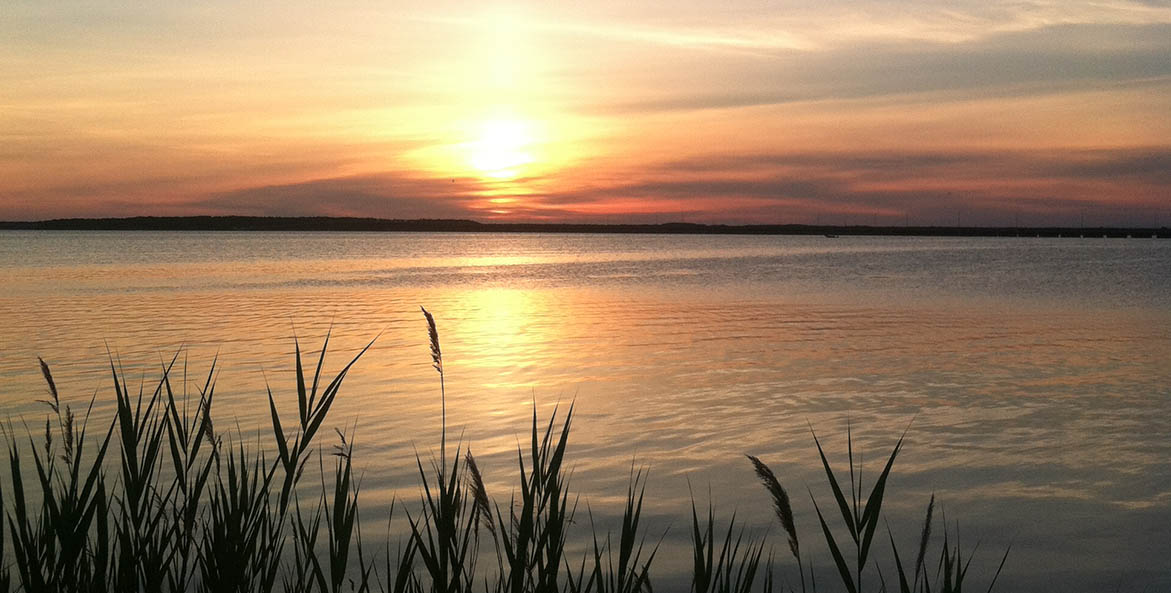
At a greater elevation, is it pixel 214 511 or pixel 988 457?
pixel 214 511

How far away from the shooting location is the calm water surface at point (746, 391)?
25.2 ft

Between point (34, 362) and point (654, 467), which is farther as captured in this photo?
point (34, 362)

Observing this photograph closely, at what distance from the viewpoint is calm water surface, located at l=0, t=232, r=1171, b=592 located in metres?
7.68

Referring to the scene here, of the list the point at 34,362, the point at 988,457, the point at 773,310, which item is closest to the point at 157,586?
the point at 988,457

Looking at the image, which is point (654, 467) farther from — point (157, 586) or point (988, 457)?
point (157, 586)

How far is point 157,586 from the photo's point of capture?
3.46m

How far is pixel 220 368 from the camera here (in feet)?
48.5

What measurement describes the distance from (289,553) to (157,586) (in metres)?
3.29

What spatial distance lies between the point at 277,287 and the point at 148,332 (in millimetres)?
16775

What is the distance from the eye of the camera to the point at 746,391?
1285 cm

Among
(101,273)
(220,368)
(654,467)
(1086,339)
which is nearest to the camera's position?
(654,467)

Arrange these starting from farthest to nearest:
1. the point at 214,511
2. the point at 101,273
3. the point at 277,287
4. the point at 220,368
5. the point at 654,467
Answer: the point at 101,273
the point at 277,287
the point at 220,368
the point at 654,467
the point at 214,511

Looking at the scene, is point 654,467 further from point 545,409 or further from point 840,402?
point 840,402

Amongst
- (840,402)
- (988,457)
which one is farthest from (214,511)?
(840,402)
